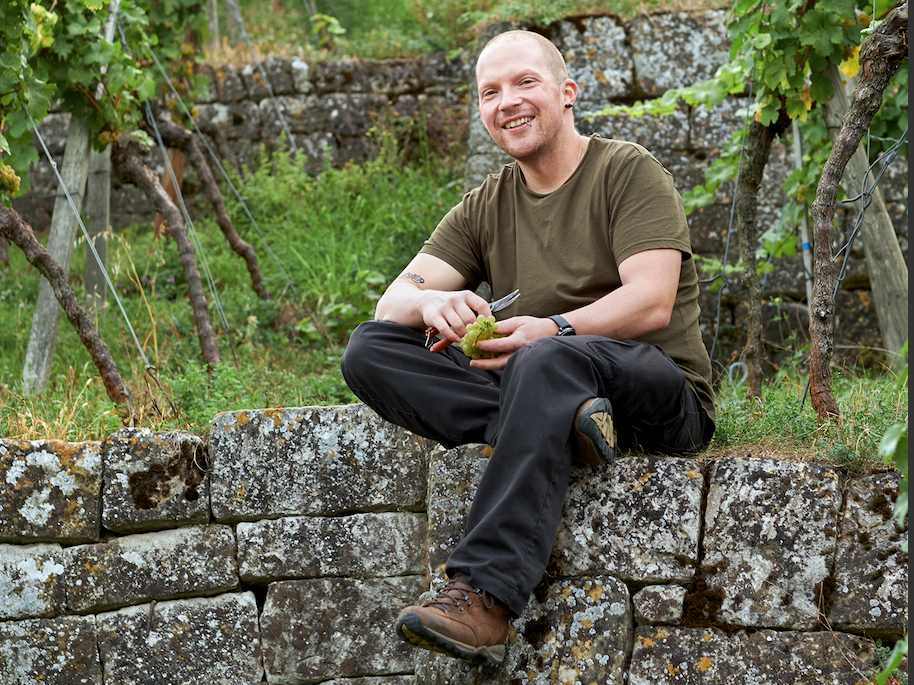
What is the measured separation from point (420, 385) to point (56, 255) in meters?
2.48

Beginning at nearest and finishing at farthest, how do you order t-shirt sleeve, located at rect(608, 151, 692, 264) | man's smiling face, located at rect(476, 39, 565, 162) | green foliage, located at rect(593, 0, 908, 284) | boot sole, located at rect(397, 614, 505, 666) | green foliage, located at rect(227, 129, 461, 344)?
Answer: boot sole, located at rect(397, 614, 505, 666)
t-shirt sleeve, located at rect(608, 151, 692, 264)
man's smiling face, located at rect(476, 39, 565, 162)
green foliage, located at rect(593, 0, 908, 284)
green foliage, located at rect(227, 129, 461, 344)

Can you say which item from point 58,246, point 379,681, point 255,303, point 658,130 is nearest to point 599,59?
point 658,130

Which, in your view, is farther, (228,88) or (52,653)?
(228,88)

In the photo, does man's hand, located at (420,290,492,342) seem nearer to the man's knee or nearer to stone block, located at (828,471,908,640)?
the man's knee

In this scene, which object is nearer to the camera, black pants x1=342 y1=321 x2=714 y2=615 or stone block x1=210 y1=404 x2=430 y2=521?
black pants x1=342 y1=321 x2=714 y2=615

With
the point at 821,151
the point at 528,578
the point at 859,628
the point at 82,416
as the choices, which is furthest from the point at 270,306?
the point at 859,628

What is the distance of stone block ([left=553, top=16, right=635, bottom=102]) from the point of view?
16.8 feet

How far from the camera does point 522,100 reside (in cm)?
261

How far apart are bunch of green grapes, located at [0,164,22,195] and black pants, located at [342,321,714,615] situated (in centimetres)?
203

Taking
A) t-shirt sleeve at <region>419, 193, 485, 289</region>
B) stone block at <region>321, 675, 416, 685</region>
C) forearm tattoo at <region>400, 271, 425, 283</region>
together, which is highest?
t-shirt sleeve at <region>419, 193, 485, 289</region>

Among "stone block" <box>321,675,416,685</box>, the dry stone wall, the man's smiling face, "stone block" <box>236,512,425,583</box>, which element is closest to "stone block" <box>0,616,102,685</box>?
the dry stone wall

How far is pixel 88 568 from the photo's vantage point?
9.32 feet

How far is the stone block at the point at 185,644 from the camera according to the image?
2.76 metres

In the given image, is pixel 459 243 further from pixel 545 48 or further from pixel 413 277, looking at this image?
pixel 545 48
